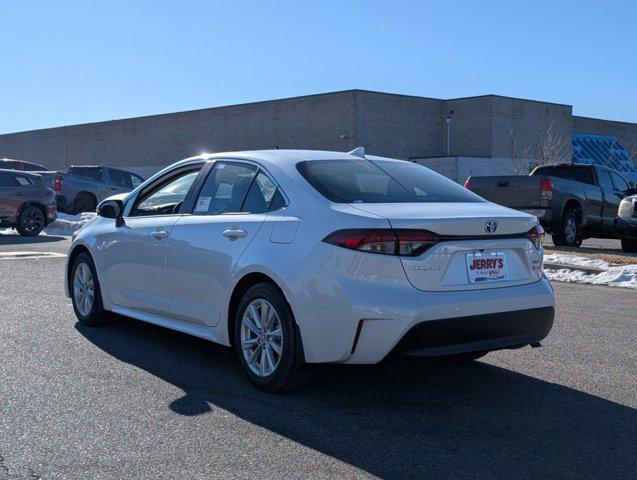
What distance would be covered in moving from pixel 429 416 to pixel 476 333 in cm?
58

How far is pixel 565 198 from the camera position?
17.4 meters

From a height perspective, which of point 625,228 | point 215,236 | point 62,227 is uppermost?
point 215,236

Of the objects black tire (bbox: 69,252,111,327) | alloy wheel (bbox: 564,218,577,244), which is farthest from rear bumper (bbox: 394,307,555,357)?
alloy wheel (bbox: 564,218,577,244)

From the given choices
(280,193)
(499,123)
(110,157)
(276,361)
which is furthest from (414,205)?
(110,157)

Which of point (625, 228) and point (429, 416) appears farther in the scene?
point (625, 228)

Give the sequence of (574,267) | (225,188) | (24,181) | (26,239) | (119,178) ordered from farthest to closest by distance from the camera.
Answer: (119,178)
(24,181)
(26,239)
(574,267)
(225,188)

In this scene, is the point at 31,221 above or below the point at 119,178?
below

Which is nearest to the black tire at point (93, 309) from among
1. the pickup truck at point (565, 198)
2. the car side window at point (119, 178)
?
the pickup truck at point (565, 198)

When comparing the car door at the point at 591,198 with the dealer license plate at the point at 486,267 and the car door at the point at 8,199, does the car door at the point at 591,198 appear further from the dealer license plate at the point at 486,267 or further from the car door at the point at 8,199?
the dealer license plate at the point at 486,267

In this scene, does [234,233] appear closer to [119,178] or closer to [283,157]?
[283,157]

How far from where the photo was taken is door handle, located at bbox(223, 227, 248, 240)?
560 centimetres

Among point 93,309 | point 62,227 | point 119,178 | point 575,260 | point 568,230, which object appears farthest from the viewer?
point 119,178

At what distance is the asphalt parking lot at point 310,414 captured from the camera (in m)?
4.14

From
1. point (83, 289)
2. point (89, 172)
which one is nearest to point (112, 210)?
point (83, 289)
